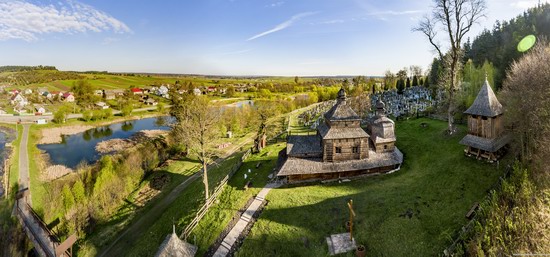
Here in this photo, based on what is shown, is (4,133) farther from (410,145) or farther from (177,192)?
(410,145)

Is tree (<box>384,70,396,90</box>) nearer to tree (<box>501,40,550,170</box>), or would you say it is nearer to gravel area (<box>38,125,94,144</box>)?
tree (<box>501,40,550,170</box>)

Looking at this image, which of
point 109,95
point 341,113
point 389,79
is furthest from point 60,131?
point 389,79

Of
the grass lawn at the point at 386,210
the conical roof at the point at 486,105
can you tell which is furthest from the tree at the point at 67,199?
the conical roof at the point at 486,105

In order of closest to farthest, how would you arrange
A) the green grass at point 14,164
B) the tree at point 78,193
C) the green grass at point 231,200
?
the green grass at point 231,200, the tree at point 78,193, the green grass at point 14,164

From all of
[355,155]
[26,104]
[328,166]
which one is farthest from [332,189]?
[26,104]

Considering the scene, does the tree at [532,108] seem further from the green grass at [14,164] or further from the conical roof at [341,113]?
the green grass at [14,164]

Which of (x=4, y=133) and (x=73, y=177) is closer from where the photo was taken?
(x=73, y=177)

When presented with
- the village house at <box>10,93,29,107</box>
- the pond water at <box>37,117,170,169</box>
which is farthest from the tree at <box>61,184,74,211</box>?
the village house at <box>10,93,29,107</box>
